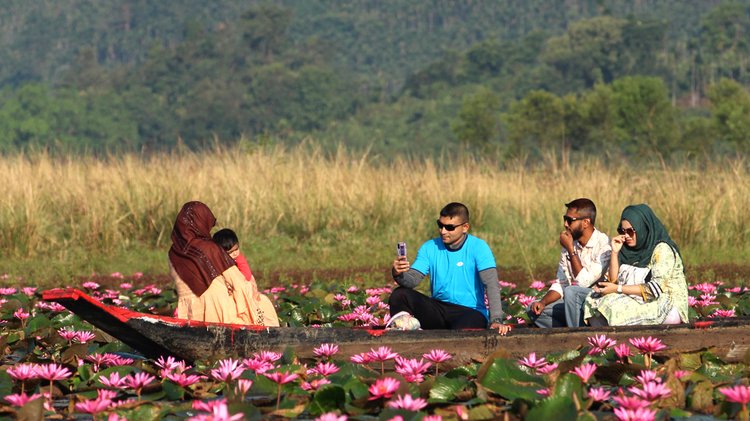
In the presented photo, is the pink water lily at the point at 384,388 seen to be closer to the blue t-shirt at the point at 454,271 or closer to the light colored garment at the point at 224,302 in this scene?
the light colored garment at the point at 224,302

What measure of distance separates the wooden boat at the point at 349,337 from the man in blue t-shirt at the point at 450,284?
696 mm

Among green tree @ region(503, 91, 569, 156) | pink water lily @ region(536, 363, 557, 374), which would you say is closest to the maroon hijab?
pink water lily @ region(536, 363, 557, 374)

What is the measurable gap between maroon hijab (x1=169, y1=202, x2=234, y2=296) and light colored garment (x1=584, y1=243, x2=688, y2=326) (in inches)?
93.0

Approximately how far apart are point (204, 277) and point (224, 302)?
0.19 m

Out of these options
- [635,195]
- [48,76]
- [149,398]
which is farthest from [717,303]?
[48,76]

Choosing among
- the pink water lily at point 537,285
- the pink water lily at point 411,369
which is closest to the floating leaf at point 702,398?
the pink water lily at point 411,369

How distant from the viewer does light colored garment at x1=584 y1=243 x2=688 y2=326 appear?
24.5 ft

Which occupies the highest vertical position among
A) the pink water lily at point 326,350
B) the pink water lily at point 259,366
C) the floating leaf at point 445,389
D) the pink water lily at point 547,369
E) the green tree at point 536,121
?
the green tree at point 536,121

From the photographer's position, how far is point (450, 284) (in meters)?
7.86

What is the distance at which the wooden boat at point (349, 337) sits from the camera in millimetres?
6812

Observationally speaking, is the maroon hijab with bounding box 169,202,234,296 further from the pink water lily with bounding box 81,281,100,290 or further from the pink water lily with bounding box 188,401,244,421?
the pink water lily with bounding box 81,281,100,290

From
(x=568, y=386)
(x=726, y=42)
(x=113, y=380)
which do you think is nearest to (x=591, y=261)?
(x=568, y=386)

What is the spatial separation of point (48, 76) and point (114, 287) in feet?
448

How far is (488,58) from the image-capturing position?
108938 millimetres
